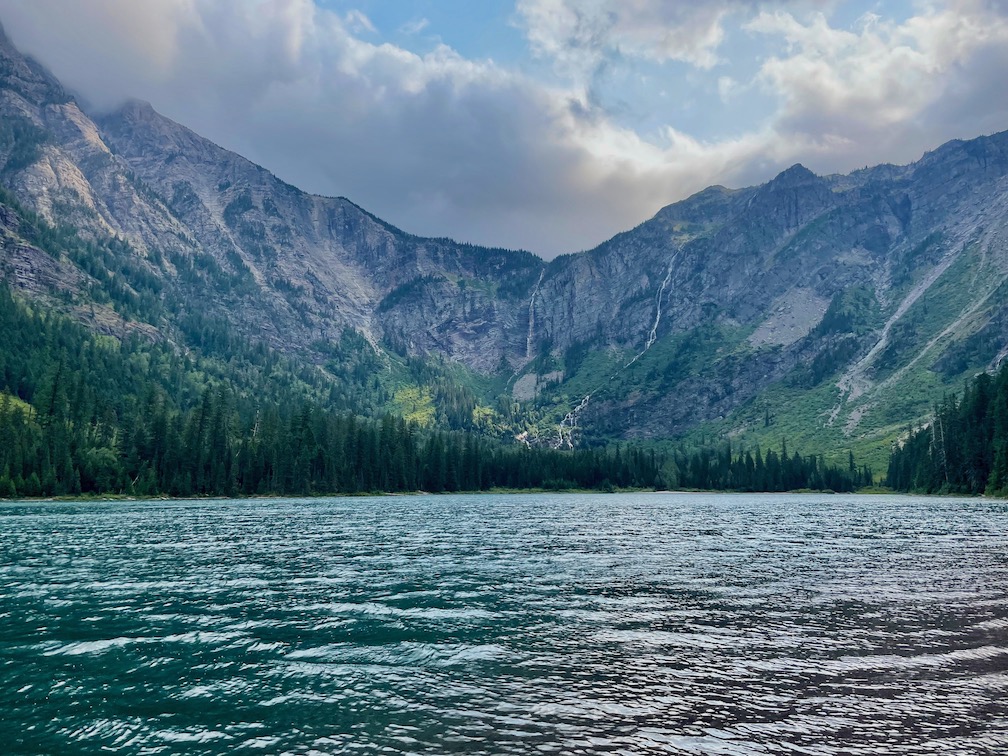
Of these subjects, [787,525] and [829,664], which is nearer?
[829,664]

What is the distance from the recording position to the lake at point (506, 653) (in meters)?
17.5

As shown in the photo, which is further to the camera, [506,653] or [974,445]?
[974,445]

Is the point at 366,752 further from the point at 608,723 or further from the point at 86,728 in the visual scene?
the point at 86,728

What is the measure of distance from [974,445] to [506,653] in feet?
593

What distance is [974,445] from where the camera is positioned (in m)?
163

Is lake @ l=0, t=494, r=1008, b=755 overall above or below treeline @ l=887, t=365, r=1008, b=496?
below

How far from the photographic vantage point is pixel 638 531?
8262 cm

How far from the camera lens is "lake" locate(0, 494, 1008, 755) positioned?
57.4ft

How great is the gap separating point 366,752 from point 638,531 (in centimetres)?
7007

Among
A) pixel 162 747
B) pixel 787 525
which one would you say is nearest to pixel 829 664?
pixel 162 747

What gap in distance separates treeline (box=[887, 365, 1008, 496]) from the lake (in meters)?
116

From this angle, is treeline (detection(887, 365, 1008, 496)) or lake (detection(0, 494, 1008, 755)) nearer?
lake (detection(0, 494, 1008, 755))

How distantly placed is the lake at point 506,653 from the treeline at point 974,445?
116 meters

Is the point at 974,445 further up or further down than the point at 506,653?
further up
